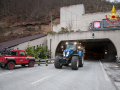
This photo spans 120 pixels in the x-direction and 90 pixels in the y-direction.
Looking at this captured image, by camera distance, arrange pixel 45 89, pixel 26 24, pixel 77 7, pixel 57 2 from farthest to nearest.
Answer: pixel 57 2 → pixel 26 24 → pixel 77 7 → pixel 45 89

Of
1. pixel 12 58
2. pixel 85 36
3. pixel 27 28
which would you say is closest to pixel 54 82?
pixel 12 58

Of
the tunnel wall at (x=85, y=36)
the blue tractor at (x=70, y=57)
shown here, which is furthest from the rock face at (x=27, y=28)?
the blue tractor at (x=70, y=57)

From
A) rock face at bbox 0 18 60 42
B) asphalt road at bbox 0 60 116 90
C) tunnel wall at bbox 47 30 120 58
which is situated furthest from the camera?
rock face at bbox 0 18 60 42

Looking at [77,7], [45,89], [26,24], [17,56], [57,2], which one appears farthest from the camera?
[57,2]

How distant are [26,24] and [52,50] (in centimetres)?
3664

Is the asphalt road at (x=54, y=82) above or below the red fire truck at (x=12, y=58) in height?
below

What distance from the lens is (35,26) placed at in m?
61.5

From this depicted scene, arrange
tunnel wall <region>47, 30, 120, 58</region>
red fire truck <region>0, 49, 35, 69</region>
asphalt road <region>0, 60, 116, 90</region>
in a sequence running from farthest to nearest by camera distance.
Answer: tunnel wall <region>47, 30, 120, 58</region> < red fire truck <region>0, 49, 35, 69</region> < asphalt road <region>0, 60, 116, 90</region>

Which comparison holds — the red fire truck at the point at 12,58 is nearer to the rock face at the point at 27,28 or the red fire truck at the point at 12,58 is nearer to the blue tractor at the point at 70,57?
the blue tractor at the point at 70,57

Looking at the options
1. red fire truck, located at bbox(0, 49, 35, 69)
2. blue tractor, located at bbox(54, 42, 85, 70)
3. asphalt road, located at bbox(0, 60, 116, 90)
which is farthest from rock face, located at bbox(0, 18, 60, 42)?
asphalt road, located at bbox(0, 60, 116, 90)

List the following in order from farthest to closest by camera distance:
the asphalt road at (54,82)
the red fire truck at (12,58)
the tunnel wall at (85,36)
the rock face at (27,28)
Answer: the rock face at (27,28)
the tunnel wall at (85,36)
the red fire truck at (12,58)
the asphalt road at (54,82)

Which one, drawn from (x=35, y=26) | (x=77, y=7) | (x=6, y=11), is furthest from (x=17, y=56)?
(x=6, y=11)

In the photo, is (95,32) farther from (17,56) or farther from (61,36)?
(17,56)

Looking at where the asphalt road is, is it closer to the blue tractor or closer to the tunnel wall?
the blue tractor
